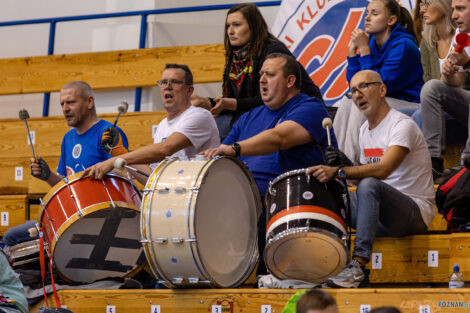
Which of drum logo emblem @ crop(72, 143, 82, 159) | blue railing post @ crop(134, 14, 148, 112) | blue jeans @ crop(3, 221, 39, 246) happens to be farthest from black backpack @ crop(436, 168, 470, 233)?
blue railing post @ crop(134, 14, 148, 112)

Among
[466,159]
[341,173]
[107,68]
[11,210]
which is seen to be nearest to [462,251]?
[466,159]

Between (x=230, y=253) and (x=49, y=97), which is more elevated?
(x=49, y=97)

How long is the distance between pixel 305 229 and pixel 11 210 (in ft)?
9.16

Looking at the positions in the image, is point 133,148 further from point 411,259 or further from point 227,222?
point 411,259

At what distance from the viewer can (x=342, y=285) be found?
311 centimetres

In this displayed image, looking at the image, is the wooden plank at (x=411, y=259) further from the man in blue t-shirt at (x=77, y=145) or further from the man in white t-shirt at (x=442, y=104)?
the man in blue t-shirt at (x=77, y=145)

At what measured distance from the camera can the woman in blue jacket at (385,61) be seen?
428 cm

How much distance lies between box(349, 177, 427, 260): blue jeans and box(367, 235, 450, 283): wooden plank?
0.05 m

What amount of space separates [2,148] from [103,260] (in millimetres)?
2502

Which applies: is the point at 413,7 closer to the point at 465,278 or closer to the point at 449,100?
the point at 449,100

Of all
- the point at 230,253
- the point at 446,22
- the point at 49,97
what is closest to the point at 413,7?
the point at 446,22

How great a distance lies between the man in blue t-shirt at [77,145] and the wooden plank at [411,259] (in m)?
1.40

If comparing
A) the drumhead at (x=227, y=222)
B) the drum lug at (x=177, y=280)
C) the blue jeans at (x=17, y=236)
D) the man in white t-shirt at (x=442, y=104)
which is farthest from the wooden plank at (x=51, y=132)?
the drum lug at (x=177, y=280)

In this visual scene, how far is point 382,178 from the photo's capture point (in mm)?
3359
